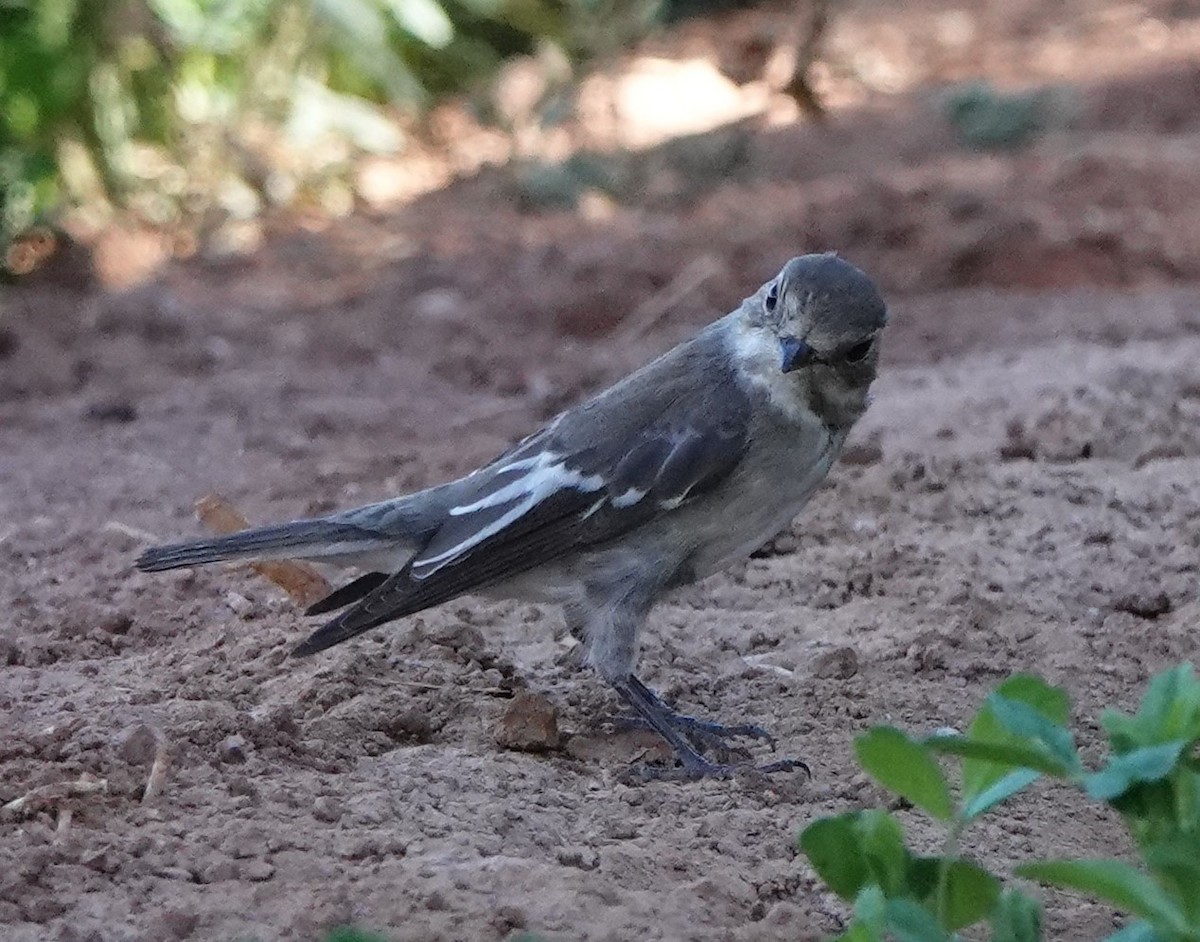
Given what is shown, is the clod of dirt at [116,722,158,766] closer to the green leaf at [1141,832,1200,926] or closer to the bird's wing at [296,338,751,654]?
the bird's wing at [296,338,751,654]

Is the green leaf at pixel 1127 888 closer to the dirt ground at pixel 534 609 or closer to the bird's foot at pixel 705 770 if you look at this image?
the dirt ground at pixel 534 609

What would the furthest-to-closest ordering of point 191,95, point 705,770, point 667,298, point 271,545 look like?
point 191,95 < point 667,298 < point 271,545 < point 705,770

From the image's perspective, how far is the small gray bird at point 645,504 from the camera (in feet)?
13.0

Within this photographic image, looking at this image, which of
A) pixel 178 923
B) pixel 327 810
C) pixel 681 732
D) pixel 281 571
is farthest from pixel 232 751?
pixel 281 571

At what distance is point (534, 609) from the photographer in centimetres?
474

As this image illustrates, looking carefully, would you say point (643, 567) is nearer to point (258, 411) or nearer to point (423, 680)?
point (423, 680)

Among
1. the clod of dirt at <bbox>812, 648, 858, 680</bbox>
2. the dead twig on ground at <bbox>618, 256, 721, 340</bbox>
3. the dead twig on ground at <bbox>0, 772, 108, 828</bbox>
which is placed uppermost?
the dead twig on ground at <bbox>618, 256, 721, 340</bbox>

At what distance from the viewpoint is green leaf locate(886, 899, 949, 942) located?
2.19 meters

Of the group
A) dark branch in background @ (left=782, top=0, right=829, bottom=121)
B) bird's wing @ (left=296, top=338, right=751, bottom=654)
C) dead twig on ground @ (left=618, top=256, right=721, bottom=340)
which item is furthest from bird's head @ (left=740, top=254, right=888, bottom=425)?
dark branch in background @ (left=782, top=0, right=829, bottom=121)

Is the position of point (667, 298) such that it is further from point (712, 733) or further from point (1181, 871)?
point (1181, 871)

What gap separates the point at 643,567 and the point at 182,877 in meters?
1.45

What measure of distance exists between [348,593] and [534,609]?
83 cm

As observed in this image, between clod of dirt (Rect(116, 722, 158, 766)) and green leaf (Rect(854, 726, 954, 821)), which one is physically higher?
green leaf (Rect(854, 726, 954, 821))

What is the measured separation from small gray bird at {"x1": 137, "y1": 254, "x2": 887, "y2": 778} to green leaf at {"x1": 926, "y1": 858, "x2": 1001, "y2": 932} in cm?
139
